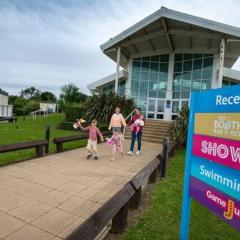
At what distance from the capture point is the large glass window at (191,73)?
20125 millimetres

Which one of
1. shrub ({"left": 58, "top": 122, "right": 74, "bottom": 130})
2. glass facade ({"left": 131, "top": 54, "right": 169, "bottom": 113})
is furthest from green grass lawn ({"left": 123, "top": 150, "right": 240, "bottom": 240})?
glass facade ({"left": 131, "top": 54, "right": 169, "bottom": 113})

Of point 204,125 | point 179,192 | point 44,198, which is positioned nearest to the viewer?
point 204,125

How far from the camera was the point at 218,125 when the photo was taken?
2.36 m

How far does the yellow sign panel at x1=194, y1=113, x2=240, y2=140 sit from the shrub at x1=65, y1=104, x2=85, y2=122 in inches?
599

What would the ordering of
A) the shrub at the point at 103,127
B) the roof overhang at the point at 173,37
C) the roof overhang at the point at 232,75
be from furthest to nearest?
1. the roof overhang at the point at 232,75
2. the roof overhang at the point at 173,37
3. the shrub at the point at 103,127

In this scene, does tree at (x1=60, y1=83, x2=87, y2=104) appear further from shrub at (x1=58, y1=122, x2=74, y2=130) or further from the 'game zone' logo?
the 'game zone' logo

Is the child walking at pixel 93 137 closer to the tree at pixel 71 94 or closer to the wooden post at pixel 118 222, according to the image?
the wooden post at pixel 118 222

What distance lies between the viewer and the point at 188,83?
69.2 ft

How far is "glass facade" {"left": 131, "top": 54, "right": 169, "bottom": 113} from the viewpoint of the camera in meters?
22.3

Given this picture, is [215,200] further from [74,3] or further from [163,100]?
[163,100]

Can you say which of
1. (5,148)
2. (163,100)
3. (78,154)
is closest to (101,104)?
(163,100)

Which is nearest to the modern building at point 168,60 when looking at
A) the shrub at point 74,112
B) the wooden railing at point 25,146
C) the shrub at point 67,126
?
the shrub at point 74,112

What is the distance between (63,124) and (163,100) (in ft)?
29.8

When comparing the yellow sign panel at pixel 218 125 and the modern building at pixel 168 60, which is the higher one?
the modern building at pixel 168 60
